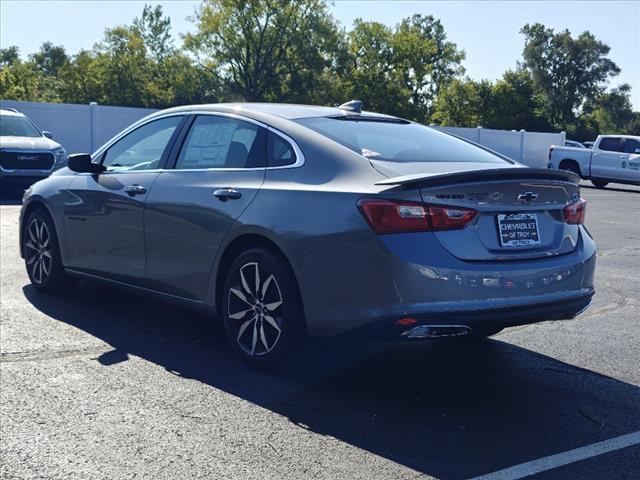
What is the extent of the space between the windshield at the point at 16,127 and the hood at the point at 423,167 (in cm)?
1451

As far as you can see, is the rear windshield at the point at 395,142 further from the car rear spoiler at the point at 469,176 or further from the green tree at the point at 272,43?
the green tree at the point at 272,43

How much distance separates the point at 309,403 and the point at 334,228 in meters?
0.96

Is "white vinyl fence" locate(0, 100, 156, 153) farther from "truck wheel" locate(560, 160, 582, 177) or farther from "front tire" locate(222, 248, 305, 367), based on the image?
"front tire" locate(222, 248, 305, 367)

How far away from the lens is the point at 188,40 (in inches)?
3142

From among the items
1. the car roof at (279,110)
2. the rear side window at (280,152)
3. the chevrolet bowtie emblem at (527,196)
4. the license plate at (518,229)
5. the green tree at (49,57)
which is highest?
the green tree at (49,57)

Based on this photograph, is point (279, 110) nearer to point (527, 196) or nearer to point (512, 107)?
point (527, 196)

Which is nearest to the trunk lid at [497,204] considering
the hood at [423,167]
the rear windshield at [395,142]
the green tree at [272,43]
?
the hood at [423,167]

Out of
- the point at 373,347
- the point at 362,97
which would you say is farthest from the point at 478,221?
the point at 362,97

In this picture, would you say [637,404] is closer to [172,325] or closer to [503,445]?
[503,445]

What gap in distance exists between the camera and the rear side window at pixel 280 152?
205 inches

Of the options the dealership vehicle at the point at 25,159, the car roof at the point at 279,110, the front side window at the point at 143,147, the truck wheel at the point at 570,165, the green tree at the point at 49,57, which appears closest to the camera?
the car roof at the point at 279,110

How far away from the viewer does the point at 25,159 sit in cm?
1675

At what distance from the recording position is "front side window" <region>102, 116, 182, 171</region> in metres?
6.27

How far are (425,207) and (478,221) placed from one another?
31 centimetres
